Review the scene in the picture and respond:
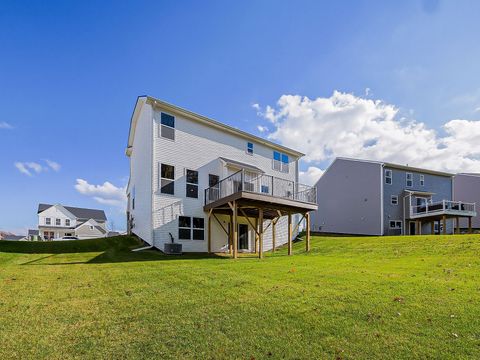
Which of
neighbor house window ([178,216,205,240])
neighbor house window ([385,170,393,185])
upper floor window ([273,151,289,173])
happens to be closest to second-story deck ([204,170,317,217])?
neighbor house window ([178,216,205,240])

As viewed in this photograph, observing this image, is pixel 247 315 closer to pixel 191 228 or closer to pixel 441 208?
pixel 191 228

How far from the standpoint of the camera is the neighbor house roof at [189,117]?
618 inches

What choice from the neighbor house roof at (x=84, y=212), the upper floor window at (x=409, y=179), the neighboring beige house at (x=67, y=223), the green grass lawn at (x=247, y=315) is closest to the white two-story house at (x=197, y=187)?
the green grass lawn at (x=247, y=315)

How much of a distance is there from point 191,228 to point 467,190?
112 feet

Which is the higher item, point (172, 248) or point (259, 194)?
point (259, 194)

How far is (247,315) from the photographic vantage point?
4.36 metres

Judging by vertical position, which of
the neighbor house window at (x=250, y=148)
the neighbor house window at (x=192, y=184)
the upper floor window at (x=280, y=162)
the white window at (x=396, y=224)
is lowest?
the white window at (x=396, y=224)

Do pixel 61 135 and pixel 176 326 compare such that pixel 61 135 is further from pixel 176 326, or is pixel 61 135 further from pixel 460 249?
pixel 460 249

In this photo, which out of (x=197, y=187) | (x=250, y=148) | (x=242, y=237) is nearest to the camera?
(x=197, y=187)

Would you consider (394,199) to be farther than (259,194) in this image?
Yes

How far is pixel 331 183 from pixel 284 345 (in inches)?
1152

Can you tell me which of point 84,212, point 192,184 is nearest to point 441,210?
point 192,184

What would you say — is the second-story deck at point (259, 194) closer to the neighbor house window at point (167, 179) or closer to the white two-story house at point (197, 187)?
the white two-story house at point (197, 187)

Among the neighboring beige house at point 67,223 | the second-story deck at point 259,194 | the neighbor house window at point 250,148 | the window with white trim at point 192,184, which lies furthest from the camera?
the neighboring beige house at point 67,223
